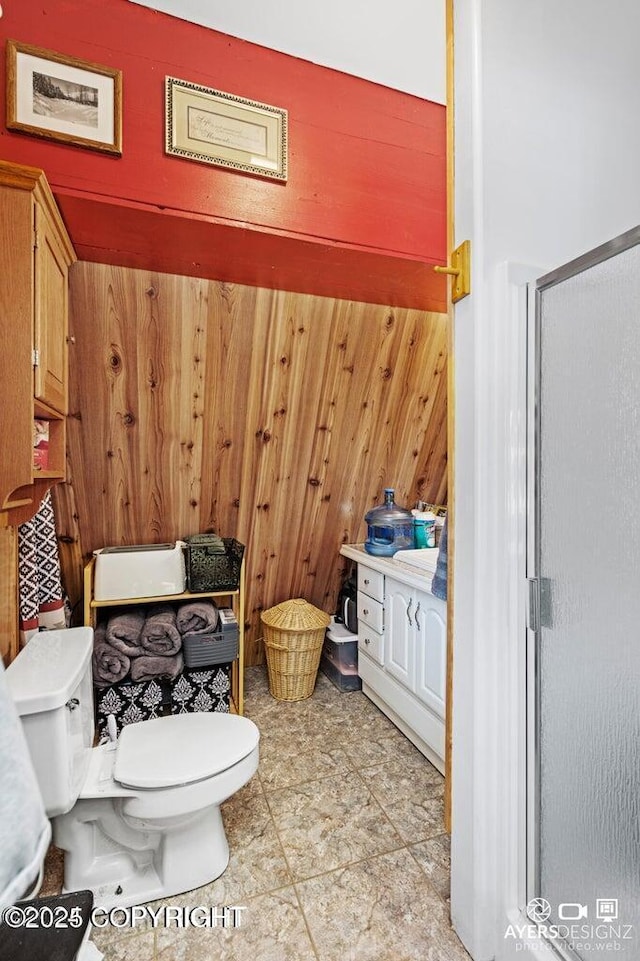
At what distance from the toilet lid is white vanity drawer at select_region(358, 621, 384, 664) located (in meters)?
0.98

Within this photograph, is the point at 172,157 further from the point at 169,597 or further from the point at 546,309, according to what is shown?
the point at 169,597

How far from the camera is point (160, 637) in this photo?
2.33m

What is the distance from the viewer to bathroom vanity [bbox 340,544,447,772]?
205cm

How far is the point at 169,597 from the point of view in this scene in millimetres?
2410

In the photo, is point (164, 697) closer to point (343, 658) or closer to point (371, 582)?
point (343, 658)

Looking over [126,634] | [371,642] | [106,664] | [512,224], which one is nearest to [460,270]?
[512,224]

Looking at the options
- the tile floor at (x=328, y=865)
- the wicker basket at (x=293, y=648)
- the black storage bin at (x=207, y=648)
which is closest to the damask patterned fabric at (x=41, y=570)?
the black storage bin at (x=207, y=648)

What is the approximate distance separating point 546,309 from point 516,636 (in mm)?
789

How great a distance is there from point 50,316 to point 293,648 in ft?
6.49

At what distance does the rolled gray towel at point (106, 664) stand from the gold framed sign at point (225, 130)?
6.64 ft

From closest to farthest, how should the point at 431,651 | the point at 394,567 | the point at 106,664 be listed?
the point at 431,651 < the point at 106,664 < the point at 394,567

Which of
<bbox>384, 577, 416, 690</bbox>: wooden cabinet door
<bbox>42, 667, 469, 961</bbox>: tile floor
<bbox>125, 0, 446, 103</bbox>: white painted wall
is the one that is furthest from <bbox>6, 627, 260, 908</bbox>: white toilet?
<bbox>125, 0, 446, 103</bbox>: white painted wall

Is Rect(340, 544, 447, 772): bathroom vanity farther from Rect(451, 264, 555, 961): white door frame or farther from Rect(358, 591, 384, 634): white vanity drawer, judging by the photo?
Rect(451, 264, 555, 961): white door frame

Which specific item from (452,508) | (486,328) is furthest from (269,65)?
(452,508)
